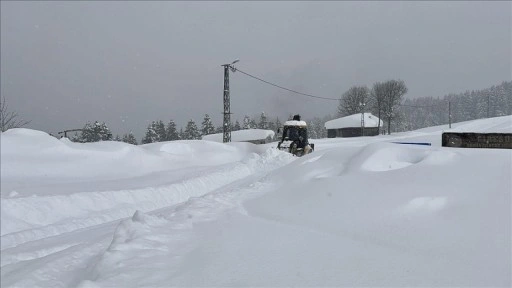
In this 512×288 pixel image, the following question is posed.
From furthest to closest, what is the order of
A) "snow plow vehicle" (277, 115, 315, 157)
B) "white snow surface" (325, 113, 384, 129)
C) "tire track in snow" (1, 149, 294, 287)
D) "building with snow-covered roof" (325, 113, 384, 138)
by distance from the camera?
"building with snow-covered roof" (325, 113, 384, 138)
"white snow surface" (325, 113, 384, 129)
"snow plow vehicle" (277, 115, 315, 157)
"tire track in snow" (1, 149, 294, 287)

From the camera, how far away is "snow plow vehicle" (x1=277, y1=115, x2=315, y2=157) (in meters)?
19.9

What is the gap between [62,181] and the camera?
10.1 m

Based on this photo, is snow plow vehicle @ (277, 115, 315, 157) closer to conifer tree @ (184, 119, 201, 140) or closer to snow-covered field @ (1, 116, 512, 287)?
snow-covered field @ (1, 116, 512, 287)

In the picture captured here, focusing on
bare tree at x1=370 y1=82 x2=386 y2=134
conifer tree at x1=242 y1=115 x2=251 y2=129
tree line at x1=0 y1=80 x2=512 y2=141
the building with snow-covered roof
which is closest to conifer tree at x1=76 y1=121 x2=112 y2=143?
tree line at x1=0 y1=80 x2=512 y2=141

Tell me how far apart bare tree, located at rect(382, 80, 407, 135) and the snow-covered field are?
205 ft

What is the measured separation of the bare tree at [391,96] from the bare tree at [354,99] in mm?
4067

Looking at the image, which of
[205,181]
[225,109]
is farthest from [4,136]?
[225,109]

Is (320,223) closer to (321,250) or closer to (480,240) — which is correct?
(321,250)

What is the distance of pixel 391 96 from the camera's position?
6738cm

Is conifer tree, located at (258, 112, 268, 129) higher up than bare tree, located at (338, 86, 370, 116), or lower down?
lower down

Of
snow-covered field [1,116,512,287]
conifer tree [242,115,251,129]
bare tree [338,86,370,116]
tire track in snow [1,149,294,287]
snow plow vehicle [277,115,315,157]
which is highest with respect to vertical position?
bare tree [338,86,370,116]

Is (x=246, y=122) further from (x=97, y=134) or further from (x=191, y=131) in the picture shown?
(x=97, y=134)

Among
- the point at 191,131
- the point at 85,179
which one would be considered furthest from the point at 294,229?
the point at 191,131

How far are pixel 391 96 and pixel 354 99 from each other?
24.3 ft
